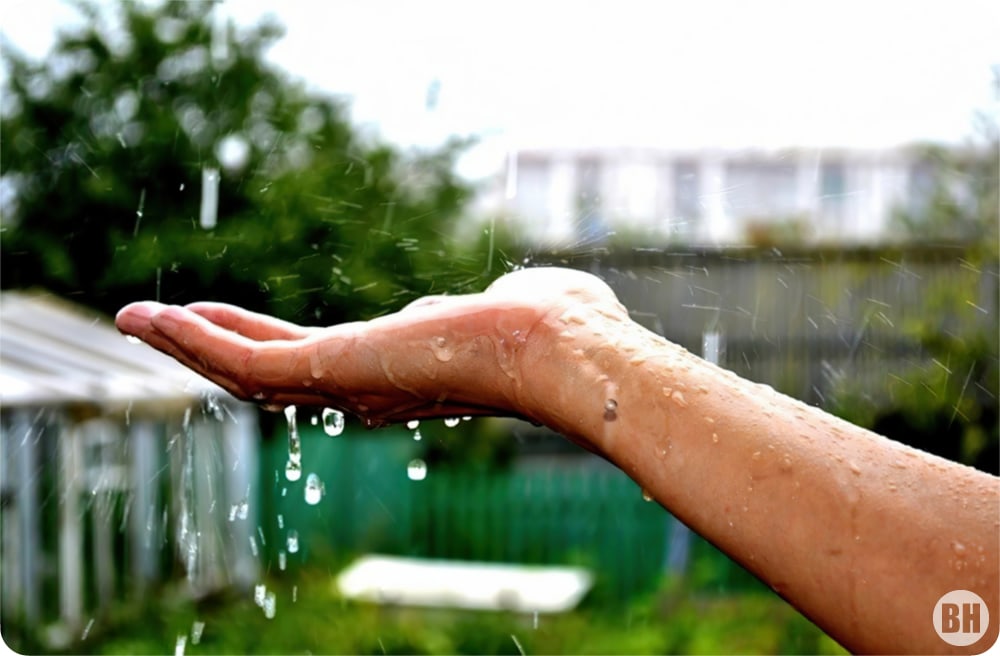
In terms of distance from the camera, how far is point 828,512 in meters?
1.00

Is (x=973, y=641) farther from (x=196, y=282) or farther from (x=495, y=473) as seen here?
(x=495, y=473)

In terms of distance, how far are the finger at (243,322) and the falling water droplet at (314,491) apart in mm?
4572

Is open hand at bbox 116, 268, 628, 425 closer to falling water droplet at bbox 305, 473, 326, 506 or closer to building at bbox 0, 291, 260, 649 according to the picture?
building at bbox 0, 291, 260, 649

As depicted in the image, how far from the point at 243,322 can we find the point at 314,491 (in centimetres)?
469

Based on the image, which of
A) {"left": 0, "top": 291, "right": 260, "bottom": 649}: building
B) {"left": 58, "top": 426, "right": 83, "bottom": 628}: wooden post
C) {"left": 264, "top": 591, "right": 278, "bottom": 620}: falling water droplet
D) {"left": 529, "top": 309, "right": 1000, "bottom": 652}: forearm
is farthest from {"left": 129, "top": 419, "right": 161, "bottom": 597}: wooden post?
{"left": 529, "top": 309, "right": 1000, "bottom": 652}: forearm

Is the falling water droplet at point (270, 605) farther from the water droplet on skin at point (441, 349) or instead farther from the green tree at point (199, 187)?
the water droplet on skin at point (441, 349)

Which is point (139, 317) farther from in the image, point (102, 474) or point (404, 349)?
point (102, 474)

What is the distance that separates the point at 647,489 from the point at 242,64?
514cm

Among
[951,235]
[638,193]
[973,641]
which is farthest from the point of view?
[638,193]

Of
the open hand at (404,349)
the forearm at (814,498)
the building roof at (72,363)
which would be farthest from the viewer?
the building roof at (72,363)

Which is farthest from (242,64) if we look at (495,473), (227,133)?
(495,473)

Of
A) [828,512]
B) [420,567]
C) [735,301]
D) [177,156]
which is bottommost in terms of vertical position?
[420,567]

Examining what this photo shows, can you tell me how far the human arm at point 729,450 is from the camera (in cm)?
99

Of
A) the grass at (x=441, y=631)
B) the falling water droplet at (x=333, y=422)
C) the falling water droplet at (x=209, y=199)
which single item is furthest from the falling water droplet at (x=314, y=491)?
the falling water droplet at (x=333, y=422)
